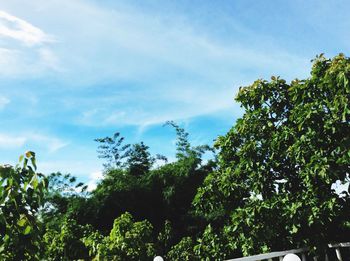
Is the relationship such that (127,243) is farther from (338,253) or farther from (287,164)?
(338,253)

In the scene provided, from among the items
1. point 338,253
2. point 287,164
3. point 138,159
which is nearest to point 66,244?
point 287,164

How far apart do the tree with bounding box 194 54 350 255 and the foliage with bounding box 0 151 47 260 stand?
3809mm

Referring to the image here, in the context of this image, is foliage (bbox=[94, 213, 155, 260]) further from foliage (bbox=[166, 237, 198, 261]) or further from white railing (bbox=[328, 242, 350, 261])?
white railing (bbox=[328, 242, 350, 261])

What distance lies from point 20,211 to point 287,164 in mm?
4531

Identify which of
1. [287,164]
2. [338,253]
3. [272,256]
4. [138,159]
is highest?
[138,159]

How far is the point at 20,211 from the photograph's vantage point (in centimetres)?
178

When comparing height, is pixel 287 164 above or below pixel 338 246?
above

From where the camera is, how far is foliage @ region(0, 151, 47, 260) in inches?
67.0

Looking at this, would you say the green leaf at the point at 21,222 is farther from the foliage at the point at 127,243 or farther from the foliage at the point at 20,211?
the foliage at the point at 127,243

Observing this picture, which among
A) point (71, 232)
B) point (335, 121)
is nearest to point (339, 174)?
point (335, 121)

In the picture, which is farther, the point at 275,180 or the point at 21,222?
the point at 275,180

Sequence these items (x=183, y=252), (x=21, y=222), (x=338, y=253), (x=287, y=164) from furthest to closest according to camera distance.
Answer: (x=183, y=252), (x=287, y=164), (x=338, y=253), (x=21, y=222)

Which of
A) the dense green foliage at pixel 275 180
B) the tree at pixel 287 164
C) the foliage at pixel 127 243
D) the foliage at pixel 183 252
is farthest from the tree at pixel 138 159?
the tree at pixel 287 164

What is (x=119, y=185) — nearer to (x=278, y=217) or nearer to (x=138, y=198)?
(x=138, y=198)
